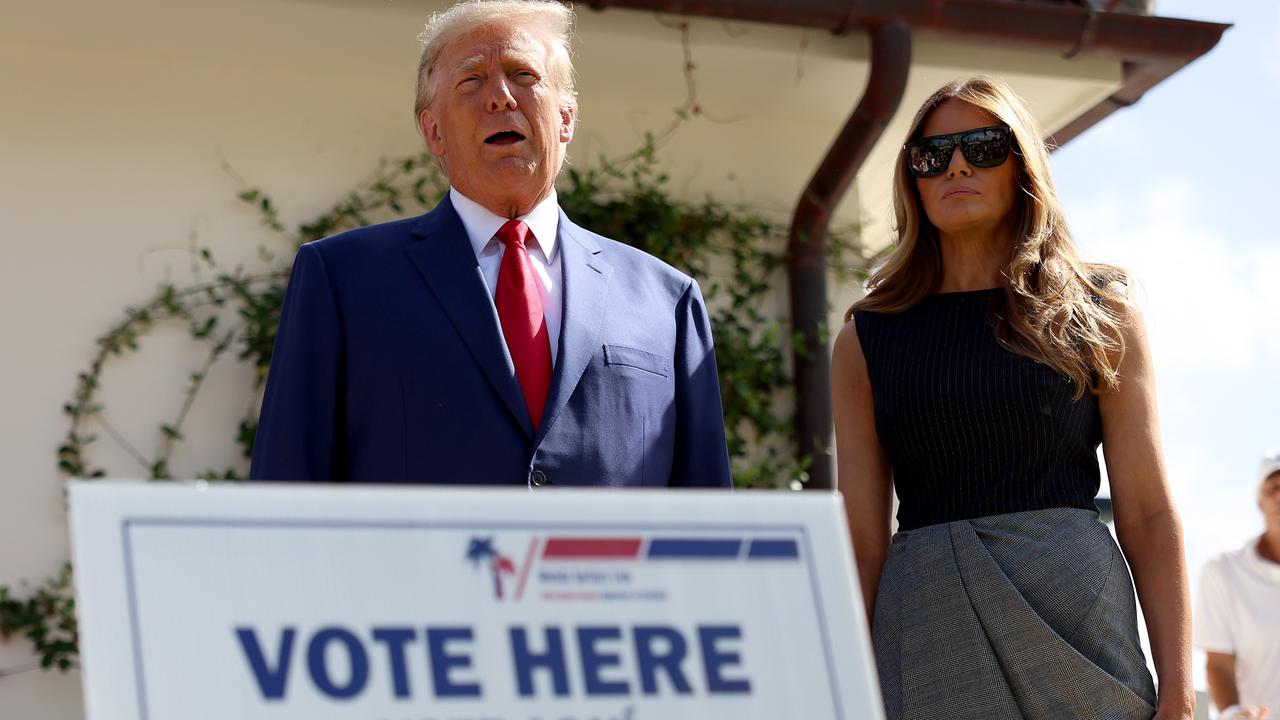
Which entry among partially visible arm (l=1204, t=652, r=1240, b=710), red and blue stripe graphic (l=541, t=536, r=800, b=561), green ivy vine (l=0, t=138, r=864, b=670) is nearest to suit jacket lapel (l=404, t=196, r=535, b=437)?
red and blue stripe graphic (l=541, t=536, r=800, b=561)

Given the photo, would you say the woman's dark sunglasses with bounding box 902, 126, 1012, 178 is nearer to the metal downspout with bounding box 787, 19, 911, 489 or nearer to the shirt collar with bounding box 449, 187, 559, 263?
the shirt collar with bounding box 449, 187, 559, 263

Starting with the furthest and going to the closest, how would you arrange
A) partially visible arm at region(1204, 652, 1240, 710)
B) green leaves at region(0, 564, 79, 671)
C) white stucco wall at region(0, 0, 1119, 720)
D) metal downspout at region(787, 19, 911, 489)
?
metal downspout at region(787, 19, 911, 489), partially visible arm at region(1204, 652, 1240, 710), white stucco wall at region(0, 0, 1119, 720), green leaves at region(0, 564, 79, 671)

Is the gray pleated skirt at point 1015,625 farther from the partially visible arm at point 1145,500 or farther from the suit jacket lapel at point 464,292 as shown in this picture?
A: the suit jacket lapel at point 464,292

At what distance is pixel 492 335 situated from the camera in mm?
2059

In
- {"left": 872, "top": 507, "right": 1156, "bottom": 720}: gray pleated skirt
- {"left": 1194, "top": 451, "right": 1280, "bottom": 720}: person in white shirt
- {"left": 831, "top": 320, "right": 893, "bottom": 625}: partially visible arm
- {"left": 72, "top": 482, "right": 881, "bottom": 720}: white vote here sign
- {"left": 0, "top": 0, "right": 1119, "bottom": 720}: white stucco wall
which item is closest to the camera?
{"left": 72, "top": 482, "right": 881, "bottom": 720}: white vote here sign

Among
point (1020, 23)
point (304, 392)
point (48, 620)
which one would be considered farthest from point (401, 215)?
point (304, 392)

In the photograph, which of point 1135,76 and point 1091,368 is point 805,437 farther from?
point 1091,368

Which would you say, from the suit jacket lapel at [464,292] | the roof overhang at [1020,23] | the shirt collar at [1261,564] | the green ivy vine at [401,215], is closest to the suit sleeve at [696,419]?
the suit jacket lapel at [464,292]

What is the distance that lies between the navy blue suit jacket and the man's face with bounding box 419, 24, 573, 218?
0.35ft

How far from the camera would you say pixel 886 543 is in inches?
98.7

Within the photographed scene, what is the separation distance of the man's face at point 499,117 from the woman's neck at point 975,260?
0.73m

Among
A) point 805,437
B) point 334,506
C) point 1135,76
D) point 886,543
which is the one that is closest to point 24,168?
point 805,437

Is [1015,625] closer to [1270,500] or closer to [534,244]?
[534,244]

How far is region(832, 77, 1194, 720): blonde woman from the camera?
7.40ft
